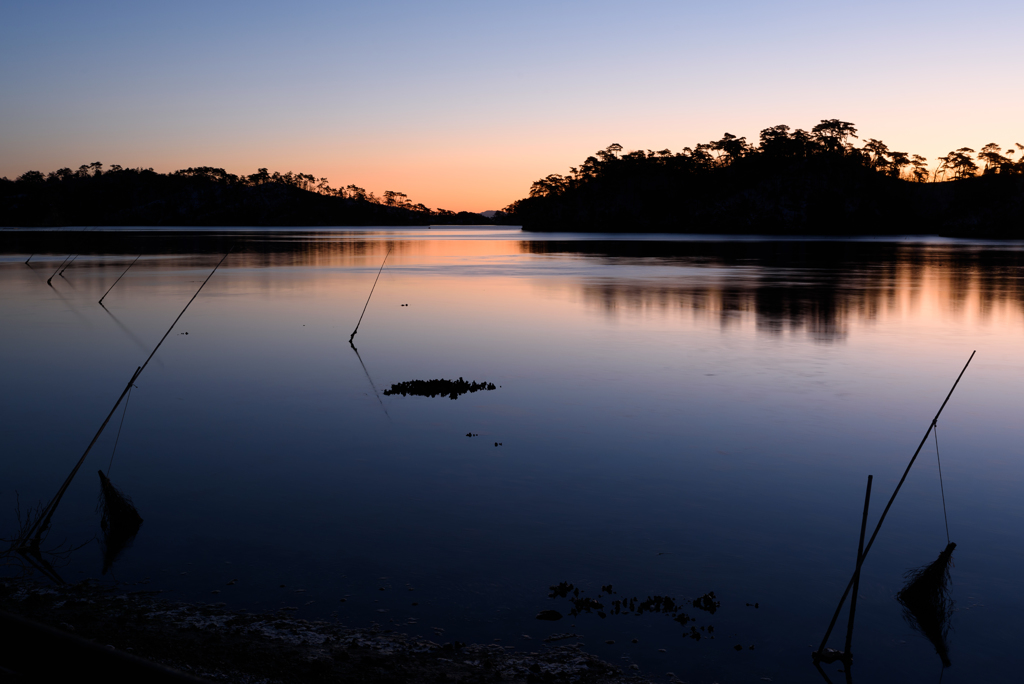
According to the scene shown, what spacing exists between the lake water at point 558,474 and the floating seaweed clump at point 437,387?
43 cm

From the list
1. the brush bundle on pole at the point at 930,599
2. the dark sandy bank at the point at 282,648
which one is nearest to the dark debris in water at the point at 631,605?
the dark sandy bank at the point at 282,648

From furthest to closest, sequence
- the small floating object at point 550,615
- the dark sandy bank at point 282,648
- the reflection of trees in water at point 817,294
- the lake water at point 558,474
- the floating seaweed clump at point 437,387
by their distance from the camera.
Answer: the reflection of trees in water at point 817,294, the floating seaweed clump at point 437,387, the lake water at point 558,474, the small floating object at point 550,615, the dark sandy bank at point 282,648

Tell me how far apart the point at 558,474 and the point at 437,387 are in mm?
5913

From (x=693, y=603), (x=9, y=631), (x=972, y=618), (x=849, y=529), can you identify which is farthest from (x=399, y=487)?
(x=9, y=631)

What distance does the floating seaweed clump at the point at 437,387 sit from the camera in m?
15.8

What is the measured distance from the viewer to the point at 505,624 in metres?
6.60

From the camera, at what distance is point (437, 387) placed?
16.1 meters

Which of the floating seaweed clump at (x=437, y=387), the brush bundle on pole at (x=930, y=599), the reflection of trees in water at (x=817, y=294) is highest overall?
the reflection of trees in water at (x=817, y=294)

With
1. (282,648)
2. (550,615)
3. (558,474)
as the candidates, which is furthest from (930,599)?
(282,648)

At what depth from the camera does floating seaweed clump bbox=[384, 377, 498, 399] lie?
15.8m

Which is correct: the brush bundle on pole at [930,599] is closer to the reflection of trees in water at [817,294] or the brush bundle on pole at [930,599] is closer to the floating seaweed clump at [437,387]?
the floating seaweed clump at [437,387]

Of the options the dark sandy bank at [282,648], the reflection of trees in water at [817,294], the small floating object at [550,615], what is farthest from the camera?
the reflection of trees in water at [817,294]

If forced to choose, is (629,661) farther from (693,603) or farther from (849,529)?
(849,529)

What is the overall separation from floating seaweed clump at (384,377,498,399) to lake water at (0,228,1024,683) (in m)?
0.43
